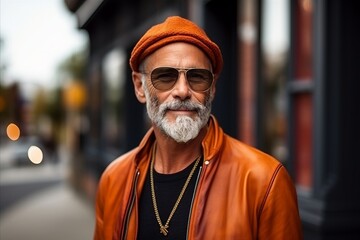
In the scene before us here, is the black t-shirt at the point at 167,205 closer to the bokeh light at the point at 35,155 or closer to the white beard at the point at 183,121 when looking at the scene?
the white beard at the point at 183,121

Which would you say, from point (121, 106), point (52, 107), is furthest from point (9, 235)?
point (52, 107)

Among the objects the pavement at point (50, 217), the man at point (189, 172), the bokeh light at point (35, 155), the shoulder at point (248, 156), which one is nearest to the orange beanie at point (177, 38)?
the man at point (189, 172)

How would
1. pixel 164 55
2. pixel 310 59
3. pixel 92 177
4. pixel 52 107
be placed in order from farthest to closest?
1. pixel 52 107
2. pixel 92 177
3. pixel 310 59
4. pixel 164 55

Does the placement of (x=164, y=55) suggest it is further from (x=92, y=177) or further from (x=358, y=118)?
(x=92, y=177)

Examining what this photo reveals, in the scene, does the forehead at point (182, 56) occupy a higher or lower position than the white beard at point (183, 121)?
higher

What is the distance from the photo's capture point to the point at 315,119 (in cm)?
421

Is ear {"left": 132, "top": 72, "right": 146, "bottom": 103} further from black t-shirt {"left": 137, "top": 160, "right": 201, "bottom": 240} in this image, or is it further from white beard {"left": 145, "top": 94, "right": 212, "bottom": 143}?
black t-shirt {"left": 137, "top": 160, "right": 201, "bottom": 240}

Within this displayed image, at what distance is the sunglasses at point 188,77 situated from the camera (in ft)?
7.28

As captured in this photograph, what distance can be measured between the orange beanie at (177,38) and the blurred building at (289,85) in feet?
1.17

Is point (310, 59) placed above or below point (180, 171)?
above

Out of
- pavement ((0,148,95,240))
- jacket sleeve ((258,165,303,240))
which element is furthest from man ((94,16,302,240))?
pavement ((0,148,95,240))

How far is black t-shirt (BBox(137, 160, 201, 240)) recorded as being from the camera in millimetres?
2230

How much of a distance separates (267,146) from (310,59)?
1.95 m

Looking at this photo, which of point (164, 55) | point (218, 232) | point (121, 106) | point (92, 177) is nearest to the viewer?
point (218, 232)
